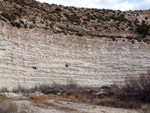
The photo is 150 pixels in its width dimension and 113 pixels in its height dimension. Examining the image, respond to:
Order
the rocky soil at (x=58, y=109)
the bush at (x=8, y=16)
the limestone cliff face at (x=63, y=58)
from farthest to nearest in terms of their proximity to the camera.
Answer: the bush at (x=8, y=16), the limestone cliff face at (x=63, y=58), the rocky soil at (x=58, y=109)

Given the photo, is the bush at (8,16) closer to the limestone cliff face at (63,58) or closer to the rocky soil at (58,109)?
the limestone cliff face at (63,58)

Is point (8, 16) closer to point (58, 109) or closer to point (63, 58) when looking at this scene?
point (63, 58)

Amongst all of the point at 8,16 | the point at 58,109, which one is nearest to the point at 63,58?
the point at 8,16

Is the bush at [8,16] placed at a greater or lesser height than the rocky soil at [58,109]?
greater

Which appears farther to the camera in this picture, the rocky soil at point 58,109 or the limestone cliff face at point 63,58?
the limestone cliff face at point 63,58

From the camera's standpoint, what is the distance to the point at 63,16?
80.9ft

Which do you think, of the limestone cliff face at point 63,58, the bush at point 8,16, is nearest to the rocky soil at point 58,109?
the limestone cliff face at point 63,58

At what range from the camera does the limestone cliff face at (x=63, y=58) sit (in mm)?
15069

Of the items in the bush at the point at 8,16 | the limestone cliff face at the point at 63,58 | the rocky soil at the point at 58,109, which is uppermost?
the bush at the point at 8,16

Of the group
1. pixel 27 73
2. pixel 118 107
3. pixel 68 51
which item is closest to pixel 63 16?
pixel 68 51

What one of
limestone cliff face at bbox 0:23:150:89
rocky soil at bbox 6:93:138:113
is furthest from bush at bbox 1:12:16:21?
rocky soil at bbox 6:93:138:113

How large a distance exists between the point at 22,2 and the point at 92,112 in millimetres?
16575

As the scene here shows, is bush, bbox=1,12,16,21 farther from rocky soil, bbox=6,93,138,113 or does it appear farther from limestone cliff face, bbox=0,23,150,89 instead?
rocky soil, bbox=6,93,138,113

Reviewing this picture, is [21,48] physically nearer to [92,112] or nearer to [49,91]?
[49,91]
